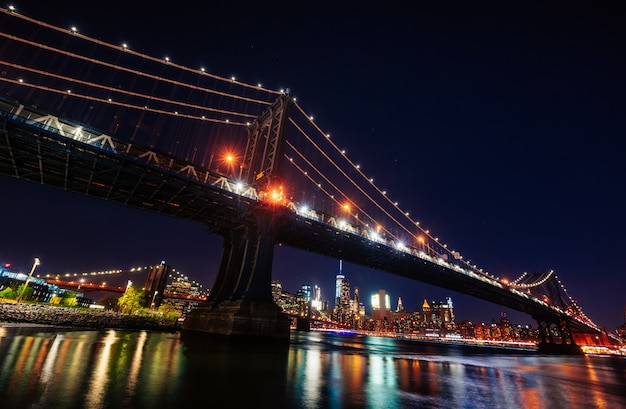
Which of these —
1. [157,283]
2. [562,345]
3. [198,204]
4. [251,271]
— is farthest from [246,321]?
[562,345]

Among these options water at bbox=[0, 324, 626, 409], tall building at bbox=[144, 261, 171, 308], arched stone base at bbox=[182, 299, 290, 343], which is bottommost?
water at bbox=[0, 324, 626, 409]

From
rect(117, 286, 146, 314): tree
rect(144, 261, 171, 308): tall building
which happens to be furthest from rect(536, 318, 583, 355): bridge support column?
rect(144, 261, 171, 308): tall building

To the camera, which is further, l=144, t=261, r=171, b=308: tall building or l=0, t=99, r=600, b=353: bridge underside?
l=144, t=261, r=171, b=308: tall building

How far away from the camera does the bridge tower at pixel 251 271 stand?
2520 centimetres

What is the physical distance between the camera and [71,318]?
1138 inches

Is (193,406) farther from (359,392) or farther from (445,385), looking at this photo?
(445,385)

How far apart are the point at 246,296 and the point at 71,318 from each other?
18.5m

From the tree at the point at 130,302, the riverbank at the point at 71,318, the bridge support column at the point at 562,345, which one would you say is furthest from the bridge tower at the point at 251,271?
the bridge support column at the point at 562,345

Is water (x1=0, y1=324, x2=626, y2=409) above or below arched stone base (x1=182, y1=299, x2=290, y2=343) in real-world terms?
below

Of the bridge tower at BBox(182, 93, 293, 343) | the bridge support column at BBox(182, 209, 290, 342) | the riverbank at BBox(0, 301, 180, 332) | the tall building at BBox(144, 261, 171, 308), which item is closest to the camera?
the bridge support column at BBox(182, 209, 290, 342)

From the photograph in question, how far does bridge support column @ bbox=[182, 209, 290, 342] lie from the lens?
24881mm

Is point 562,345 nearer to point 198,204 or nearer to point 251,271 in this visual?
point 251,271

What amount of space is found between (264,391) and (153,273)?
346ft

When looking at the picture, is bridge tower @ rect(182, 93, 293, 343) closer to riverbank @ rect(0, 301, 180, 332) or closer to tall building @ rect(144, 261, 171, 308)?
riverbank @ rect(0, 301, 180, 332)
